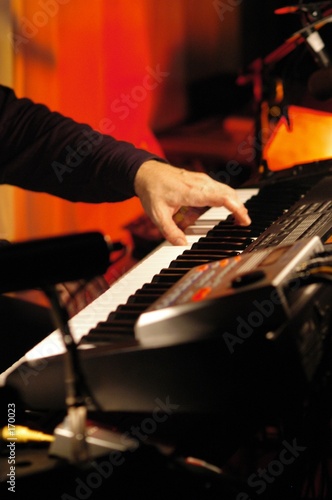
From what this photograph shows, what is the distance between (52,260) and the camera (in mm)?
744

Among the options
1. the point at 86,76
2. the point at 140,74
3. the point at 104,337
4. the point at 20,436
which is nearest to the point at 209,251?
the point at 104,337

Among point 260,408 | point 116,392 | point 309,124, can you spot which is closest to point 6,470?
point 116,392

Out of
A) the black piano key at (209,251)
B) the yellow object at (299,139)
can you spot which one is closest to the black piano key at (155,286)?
the black piano key at (209,251)

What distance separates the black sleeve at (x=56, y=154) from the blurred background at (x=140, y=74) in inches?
53.9

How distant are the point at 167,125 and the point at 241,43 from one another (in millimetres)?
657

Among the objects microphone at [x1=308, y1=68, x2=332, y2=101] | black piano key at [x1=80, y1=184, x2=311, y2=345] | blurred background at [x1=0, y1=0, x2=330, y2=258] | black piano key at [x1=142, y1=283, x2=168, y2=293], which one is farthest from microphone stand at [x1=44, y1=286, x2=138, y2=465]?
blurred background at [x1=0, y1=0, x2=330, y2=258]

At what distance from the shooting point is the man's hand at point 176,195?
5.16 feet

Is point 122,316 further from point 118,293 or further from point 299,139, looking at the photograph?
point 299,139

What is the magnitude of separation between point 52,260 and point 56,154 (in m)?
1.18

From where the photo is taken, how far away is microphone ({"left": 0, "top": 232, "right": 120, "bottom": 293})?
73cm

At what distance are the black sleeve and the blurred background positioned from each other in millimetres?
1369

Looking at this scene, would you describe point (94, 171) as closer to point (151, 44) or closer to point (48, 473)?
point (48, 473)

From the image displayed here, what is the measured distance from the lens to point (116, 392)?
0.90 m

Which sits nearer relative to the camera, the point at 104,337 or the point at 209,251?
the point at 104,337
